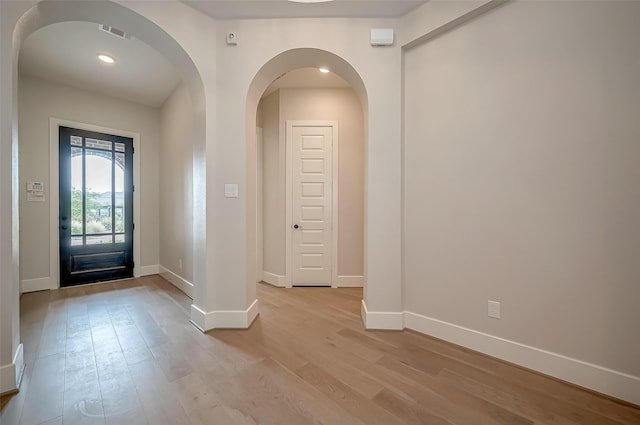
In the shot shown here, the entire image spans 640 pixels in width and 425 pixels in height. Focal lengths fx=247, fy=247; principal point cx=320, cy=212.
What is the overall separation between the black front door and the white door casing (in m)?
2.79

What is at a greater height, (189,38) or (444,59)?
(189,38)

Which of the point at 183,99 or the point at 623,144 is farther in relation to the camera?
the point at 183,99

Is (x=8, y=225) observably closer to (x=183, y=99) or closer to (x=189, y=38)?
Answer: (x=189, y=38)

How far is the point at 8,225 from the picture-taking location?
1.49m

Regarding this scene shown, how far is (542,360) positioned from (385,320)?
1089 millimetres

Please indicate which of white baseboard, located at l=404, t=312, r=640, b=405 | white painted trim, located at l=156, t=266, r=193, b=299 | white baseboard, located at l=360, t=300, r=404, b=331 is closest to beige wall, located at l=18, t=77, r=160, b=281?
white painted trim, located at l=156, t=266, r=193, b=299

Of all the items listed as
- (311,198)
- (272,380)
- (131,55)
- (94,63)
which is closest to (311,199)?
(311,198)

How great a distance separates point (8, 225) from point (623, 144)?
370 cm

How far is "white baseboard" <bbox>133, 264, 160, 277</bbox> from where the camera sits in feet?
13.5

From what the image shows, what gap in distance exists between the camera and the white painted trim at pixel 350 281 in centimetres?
358

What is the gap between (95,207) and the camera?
3.80 meters

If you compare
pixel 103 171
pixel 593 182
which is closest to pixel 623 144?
pixel 593 182

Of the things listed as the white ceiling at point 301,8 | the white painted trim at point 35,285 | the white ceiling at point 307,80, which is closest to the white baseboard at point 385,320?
the white ceiling at point 301,8

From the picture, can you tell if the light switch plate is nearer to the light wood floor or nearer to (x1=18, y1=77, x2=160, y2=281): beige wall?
the light wood floor
